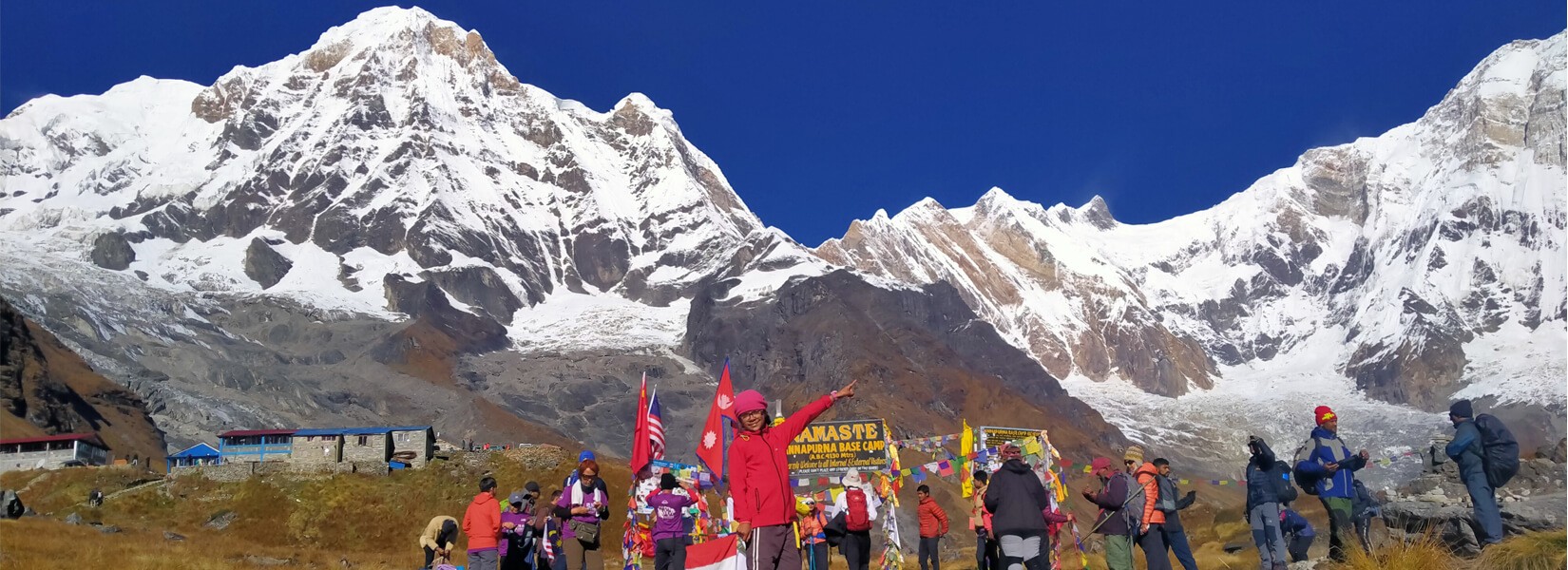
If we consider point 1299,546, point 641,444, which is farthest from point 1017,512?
point 641,444

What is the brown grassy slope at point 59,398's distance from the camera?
91.2 meters

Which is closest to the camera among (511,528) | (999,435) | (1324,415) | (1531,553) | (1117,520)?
(1531,553)

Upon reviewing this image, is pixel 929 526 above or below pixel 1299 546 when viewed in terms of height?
above

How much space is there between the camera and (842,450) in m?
27.0

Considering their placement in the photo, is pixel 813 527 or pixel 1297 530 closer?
pixel 1297 530

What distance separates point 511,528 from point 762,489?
19.6ft

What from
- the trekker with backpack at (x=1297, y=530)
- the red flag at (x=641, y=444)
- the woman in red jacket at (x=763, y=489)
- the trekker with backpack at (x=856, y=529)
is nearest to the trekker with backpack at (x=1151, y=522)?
the trekker with backpack at (x=1297, y=530)

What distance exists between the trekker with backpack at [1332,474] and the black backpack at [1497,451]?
1125mm

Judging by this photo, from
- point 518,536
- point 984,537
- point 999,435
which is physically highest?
point 999,435

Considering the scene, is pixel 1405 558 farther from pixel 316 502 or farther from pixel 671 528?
pixel 316 502

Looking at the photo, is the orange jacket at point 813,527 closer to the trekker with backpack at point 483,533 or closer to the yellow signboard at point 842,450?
the trekker with backpack at point 483,533

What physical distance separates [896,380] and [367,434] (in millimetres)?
124431

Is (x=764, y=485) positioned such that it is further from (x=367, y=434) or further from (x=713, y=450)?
(x=367, y=434)

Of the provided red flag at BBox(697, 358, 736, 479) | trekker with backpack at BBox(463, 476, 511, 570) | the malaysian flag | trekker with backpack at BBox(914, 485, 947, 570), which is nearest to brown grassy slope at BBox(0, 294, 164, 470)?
the malaysian flag
